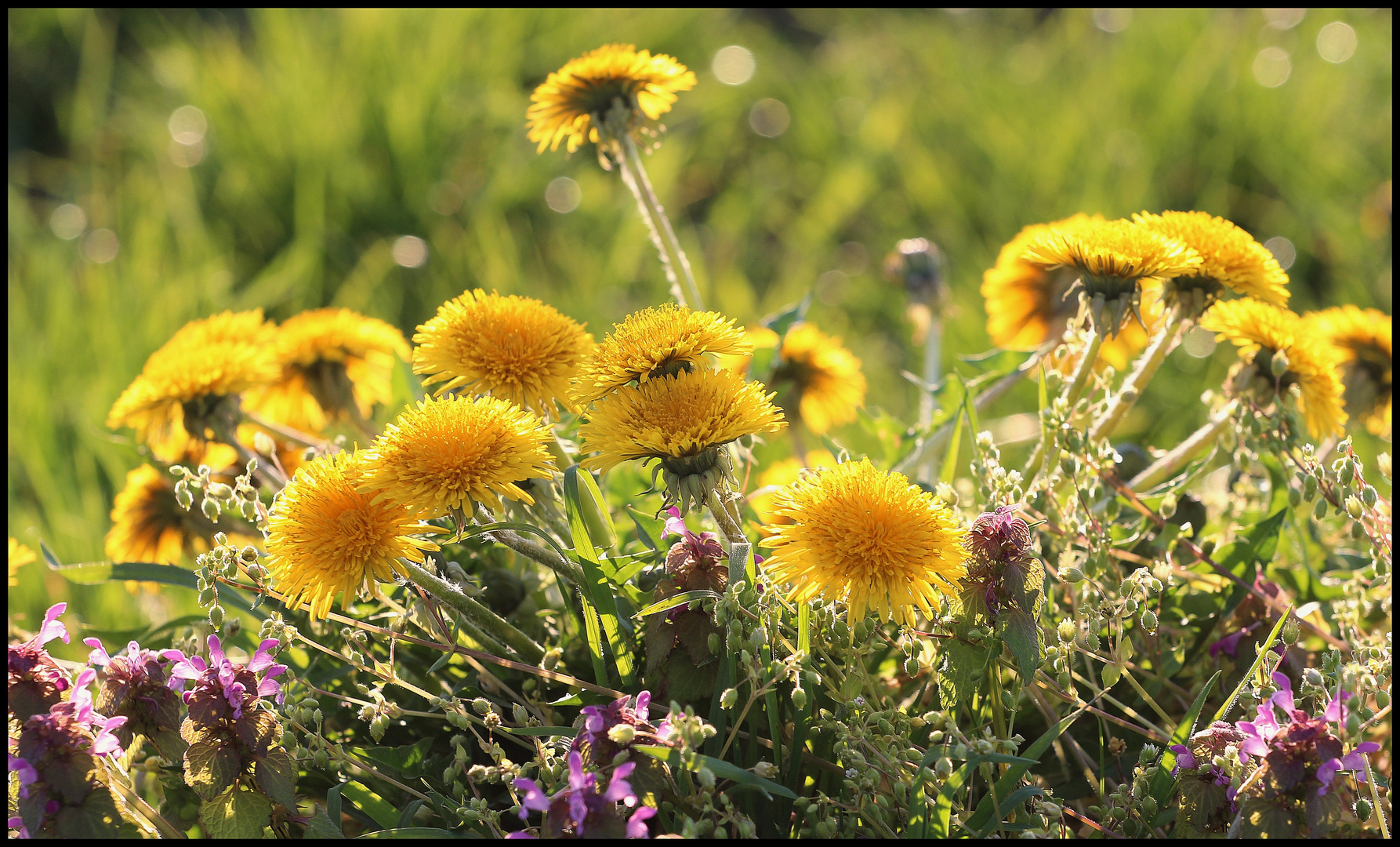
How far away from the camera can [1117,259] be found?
2.85 feet

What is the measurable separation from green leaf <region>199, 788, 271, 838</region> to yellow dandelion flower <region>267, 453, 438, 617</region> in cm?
15

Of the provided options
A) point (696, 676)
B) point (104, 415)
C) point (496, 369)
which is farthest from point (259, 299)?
point (696, 676)

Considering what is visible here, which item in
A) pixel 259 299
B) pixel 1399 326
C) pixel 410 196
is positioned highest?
pixel 410 196

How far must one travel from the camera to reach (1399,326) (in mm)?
1377

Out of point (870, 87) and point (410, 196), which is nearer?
point (410, 196)

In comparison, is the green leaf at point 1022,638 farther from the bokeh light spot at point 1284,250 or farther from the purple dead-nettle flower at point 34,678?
the bokeh light spot at point 1284,250

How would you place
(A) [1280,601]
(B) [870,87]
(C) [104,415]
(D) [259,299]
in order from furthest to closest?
(B) [870,87]
(D) [259,299]
(C) [104,415]
(A) [1280,601]

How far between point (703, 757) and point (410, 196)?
2333mm

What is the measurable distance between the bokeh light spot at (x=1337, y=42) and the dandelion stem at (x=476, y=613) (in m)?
3.51

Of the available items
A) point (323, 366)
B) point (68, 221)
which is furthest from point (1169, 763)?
point (68, 221)

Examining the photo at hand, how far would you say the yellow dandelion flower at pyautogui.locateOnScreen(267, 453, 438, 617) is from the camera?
750 millimetres

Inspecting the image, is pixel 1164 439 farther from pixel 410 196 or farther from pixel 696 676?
pixel 410 196

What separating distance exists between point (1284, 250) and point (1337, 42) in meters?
1.40

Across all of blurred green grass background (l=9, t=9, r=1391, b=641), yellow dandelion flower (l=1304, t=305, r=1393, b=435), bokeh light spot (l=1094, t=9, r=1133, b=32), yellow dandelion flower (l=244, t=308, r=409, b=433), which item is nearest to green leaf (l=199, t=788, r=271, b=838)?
yellow dandelion flower (l=244, t=308, r=409, b=433)
